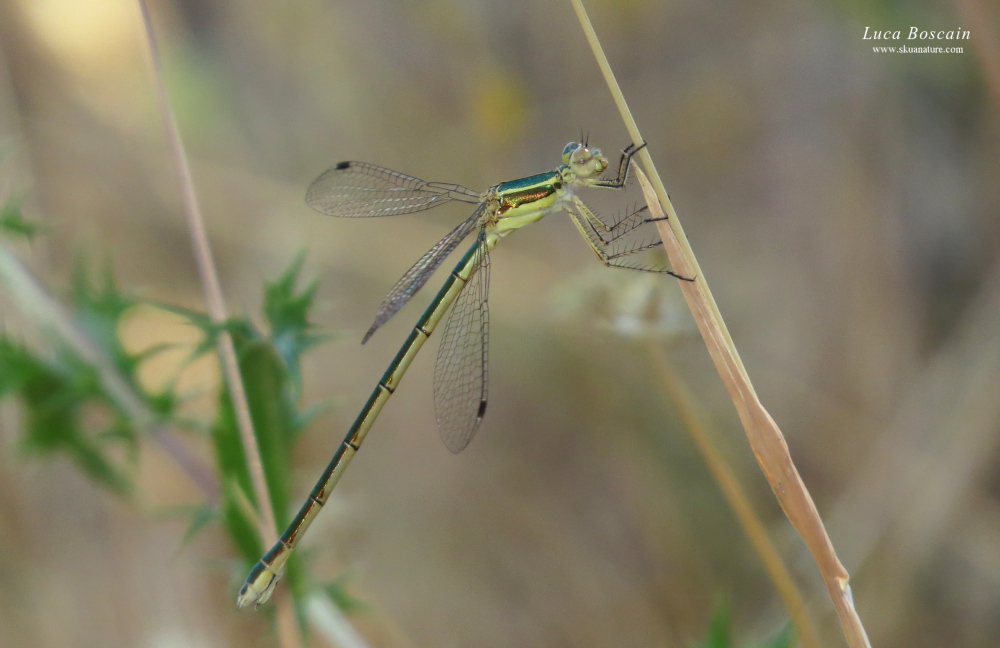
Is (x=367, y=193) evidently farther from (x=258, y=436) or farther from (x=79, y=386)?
(x=79, y=386)

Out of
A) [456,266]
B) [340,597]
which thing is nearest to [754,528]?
[340,597]

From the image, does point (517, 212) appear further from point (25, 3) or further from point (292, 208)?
point (25, 3)

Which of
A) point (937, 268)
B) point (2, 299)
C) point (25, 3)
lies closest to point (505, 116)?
point (937, 268)

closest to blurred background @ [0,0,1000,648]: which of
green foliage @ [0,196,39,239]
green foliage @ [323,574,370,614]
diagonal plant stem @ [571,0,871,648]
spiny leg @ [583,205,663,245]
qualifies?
green foliage @ [323,574,370,614]

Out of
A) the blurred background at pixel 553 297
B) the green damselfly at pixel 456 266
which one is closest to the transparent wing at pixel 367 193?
the green damselfly at pixel 456 266

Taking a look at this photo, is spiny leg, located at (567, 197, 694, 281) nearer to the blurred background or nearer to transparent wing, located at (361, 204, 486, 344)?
the blurred background

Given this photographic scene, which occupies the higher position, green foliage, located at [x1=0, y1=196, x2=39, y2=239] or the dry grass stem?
green foliage, located at [x1=0, y1=196, x2=39, y2=239]

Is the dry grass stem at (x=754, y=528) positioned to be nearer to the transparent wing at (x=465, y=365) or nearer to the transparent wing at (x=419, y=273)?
the transparent wing at (x=465, y=365)
